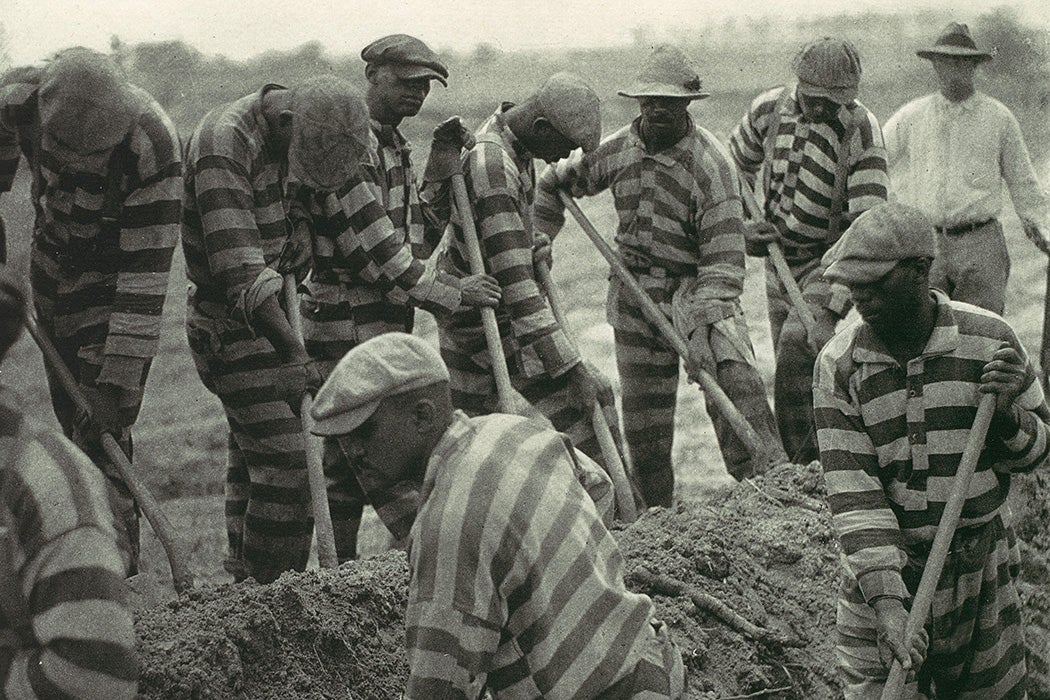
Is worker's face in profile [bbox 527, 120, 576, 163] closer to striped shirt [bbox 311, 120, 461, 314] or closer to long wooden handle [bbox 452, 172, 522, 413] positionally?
long wooden handle [bbox 452, 172, 522, 413]

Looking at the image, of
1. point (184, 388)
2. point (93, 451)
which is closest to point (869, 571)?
point (93, 451)

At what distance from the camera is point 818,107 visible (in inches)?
271

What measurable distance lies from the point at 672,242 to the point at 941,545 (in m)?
3.01

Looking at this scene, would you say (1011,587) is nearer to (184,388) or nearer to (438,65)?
(438,65)

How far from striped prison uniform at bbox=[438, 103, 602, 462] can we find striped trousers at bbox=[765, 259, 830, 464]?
1.37 meters

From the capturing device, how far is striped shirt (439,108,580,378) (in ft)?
20.0

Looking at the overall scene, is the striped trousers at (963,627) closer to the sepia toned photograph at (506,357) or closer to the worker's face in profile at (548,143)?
the sepia toned photograph at (506,357)

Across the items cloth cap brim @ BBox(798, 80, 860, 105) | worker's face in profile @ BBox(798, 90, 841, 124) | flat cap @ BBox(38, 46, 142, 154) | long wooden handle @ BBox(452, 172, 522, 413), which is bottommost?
long wooden handle @ BBox(452, 172, 522, 413)

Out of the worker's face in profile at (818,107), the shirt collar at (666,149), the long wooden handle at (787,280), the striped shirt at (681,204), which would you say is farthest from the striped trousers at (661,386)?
the worker's face in profile at (818,107)

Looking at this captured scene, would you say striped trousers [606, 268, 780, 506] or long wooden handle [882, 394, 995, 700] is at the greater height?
long wooden handle [882, 394, 995, 700]

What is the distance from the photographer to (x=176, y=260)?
869 cm

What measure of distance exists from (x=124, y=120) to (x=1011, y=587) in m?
3.12

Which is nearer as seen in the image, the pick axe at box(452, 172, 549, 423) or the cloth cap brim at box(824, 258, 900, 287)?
the cloth cap brim at box(824, 258, 900, 287)

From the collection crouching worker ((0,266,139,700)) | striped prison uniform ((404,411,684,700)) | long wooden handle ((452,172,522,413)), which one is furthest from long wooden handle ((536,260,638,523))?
crouching worker ((0,266,139,700))
